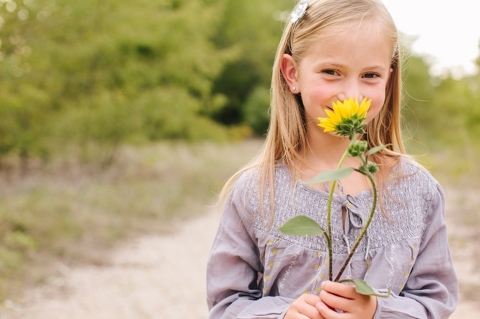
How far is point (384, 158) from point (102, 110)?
8.24 m

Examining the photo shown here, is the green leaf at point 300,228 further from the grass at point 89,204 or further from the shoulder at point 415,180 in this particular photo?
the grass at point 89,204

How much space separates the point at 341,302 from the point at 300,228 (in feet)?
0.77

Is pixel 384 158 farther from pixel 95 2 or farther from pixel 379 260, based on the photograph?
pixel 95 2

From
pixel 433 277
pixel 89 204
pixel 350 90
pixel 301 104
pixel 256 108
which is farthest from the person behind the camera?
pixel 256 108

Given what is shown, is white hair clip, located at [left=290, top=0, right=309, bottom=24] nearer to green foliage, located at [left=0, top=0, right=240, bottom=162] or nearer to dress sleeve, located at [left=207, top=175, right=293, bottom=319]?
dress sleeve, located at [left=207, top=175, right=293, bottom=319]

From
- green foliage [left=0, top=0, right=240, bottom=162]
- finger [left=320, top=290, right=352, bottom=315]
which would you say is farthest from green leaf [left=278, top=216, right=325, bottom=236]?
green foliage [left=0, top=0, right=240, bottom=162]

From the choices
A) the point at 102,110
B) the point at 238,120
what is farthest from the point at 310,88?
the point at 238,120

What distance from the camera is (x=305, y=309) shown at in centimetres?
114

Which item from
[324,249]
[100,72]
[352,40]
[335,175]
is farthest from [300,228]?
[100,72]

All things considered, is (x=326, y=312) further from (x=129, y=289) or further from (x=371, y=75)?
(x=129, y=289)

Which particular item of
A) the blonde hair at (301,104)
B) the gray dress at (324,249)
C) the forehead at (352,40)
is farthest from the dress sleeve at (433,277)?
the forehead at (352,40)

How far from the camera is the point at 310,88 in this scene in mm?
1304

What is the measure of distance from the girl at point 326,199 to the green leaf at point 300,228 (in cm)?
32

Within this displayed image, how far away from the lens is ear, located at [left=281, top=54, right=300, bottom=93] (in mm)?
1421
